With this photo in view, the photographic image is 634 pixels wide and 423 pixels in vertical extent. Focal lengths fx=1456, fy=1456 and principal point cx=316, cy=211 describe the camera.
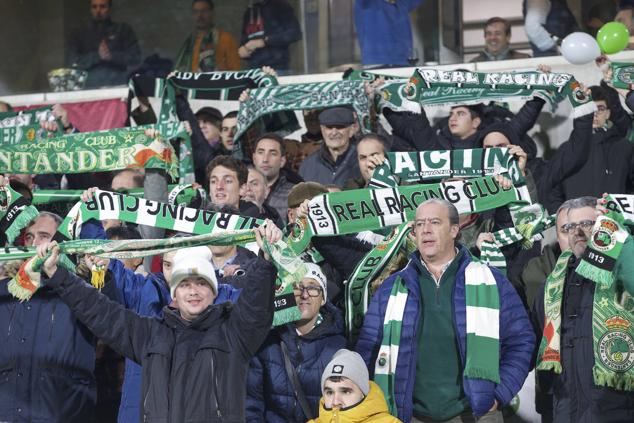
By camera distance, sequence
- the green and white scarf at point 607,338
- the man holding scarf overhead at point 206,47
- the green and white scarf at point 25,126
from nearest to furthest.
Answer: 1. the green and white scarf at point 607,338
2. the green and white scarf at point 25,126
3. the man holding scarf overhead at point 206,47

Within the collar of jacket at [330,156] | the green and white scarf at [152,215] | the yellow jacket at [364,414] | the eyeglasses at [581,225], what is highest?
the collar of jacket at [330,156]

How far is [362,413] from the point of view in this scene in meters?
7.63

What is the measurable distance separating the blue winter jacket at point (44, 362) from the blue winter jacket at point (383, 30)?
5490mm

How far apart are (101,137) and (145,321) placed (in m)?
3.62

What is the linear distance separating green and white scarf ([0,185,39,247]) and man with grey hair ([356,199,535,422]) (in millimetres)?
2281

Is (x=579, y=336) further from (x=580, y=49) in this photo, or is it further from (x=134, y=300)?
(x=580, y=49)

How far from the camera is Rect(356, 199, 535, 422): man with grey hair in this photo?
7.96 m

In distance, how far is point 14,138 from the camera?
11977 millimetres

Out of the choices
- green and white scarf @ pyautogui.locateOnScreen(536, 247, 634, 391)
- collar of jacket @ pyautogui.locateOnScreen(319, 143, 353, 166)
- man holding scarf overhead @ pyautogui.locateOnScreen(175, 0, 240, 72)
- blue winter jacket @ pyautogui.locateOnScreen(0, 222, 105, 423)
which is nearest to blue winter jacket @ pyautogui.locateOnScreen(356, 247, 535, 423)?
green and white scarf @ pyautogui.locateOnScreen(536, 247, 634, 391)

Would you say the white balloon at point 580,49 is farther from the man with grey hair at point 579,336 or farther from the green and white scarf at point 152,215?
the green and white scarf at point 152,215

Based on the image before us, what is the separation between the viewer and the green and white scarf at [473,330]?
25.9 ft

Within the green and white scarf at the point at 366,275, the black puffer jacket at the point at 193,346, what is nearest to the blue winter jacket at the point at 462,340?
the green and white scarf at the point at 366,275

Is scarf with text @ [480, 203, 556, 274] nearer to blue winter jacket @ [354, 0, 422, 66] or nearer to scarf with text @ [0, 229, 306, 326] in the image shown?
scarf with text @ [0, 229, 306, 326]

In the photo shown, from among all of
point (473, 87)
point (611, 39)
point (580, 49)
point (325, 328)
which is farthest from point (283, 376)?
point (611, 39)
